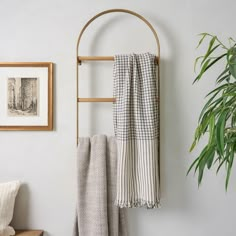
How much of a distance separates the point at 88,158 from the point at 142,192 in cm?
36

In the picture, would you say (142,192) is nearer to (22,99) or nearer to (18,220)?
(18,220)

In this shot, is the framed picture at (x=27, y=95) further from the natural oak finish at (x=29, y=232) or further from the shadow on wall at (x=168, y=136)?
the natural oak finish at (x=29, y=232)

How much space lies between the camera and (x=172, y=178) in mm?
1529

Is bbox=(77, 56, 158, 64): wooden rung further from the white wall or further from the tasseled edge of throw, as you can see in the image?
the tasseled edge of throw

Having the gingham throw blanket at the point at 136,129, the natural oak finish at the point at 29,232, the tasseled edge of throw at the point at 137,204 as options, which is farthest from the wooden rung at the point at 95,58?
the natural oak finish at the point at 29,232

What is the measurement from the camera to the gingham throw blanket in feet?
4.52

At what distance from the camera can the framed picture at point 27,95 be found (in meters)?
1.52

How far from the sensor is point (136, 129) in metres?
1.41

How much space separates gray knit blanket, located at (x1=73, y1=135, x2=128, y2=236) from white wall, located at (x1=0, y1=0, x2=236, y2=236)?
11 cm

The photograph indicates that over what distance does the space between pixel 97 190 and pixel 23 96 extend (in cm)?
71

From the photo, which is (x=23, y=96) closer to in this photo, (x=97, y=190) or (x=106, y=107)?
(x=106, y=107)

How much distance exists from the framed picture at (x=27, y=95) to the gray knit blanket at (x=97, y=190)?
309 mm

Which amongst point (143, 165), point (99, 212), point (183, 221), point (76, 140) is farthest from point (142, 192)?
point (76, 140)

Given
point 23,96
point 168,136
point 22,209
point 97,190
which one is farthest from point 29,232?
point 168,136
